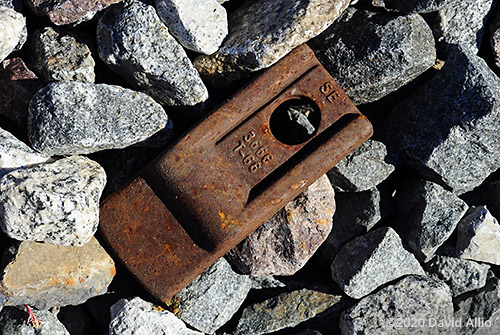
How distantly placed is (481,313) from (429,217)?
22.9 inches

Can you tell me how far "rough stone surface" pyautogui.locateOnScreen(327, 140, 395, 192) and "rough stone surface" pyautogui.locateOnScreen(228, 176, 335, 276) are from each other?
158 millimetres

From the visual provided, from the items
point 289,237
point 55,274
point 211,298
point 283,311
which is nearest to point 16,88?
point 55,274

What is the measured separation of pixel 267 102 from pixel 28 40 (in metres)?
1.18

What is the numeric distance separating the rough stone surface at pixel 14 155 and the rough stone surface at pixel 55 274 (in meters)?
0.34

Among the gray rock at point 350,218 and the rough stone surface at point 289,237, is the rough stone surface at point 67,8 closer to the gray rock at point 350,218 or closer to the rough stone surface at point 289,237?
the rough stone surface at point 289,237

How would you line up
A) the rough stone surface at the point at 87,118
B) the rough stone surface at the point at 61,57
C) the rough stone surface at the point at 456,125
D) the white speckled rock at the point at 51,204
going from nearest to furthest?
the white speckled rock at the point at 51,204, the rough stone surface at the point at 87,118, the rough stone surface at the point at 61,57, the rough stone surface at the point at 456,125

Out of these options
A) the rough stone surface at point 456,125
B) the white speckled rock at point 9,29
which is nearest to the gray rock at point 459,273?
the rough stone surface at point 456,125

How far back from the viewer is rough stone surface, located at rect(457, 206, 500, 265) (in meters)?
2.59

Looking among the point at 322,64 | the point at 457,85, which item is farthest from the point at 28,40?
the point at 457,85

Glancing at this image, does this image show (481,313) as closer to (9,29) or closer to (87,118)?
(87,118)

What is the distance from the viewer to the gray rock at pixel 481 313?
268 cm

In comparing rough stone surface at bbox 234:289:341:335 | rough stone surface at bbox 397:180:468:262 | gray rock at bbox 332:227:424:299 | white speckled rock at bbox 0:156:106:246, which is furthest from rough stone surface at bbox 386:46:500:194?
white speckled rock at bbox 0:156:106:246

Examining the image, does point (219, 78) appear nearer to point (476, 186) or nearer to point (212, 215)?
point (212, 215)

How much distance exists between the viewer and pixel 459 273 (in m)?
2.72
